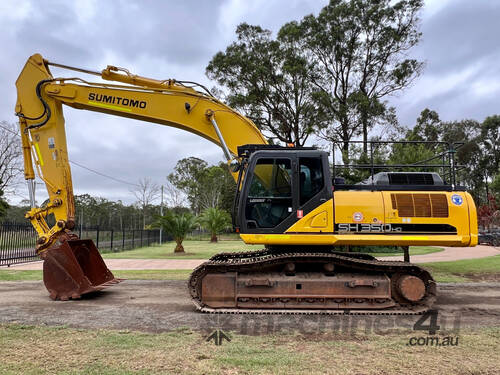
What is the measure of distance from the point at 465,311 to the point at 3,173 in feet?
150

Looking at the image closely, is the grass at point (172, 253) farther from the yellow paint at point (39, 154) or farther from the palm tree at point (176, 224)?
the yellow paint at point (39, 154)

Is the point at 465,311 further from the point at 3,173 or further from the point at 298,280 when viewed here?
the point at 3,173

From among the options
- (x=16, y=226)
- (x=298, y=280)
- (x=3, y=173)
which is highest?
(x=3, y=173)

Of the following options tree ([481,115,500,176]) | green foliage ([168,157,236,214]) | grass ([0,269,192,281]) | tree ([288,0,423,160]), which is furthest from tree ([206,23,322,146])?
tree ([481,115,500,176])

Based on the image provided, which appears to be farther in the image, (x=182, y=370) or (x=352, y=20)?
(x=352, y=20)

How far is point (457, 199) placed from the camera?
6984mm

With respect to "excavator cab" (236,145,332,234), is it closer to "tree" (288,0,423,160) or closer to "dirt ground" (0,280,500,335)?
"dirt ground" (0,280,500,335)

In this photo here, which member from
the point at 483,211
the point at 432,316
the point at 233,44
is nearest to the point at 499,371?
the point at 432,316

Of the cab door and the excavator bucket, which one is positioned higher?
the cab door

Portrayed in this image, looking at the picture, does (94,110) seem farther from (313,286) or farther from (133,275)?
(313,286)

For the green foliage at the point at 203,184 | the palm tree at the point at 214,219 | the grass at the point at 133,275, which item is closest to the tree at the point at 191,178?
the green foliage at the point at 203,184

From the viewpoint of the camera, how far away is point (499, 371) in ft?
13.8

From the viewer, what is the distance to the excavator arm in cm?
834

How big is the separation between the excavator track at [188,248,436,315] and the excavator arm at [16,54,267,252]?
107 inches
